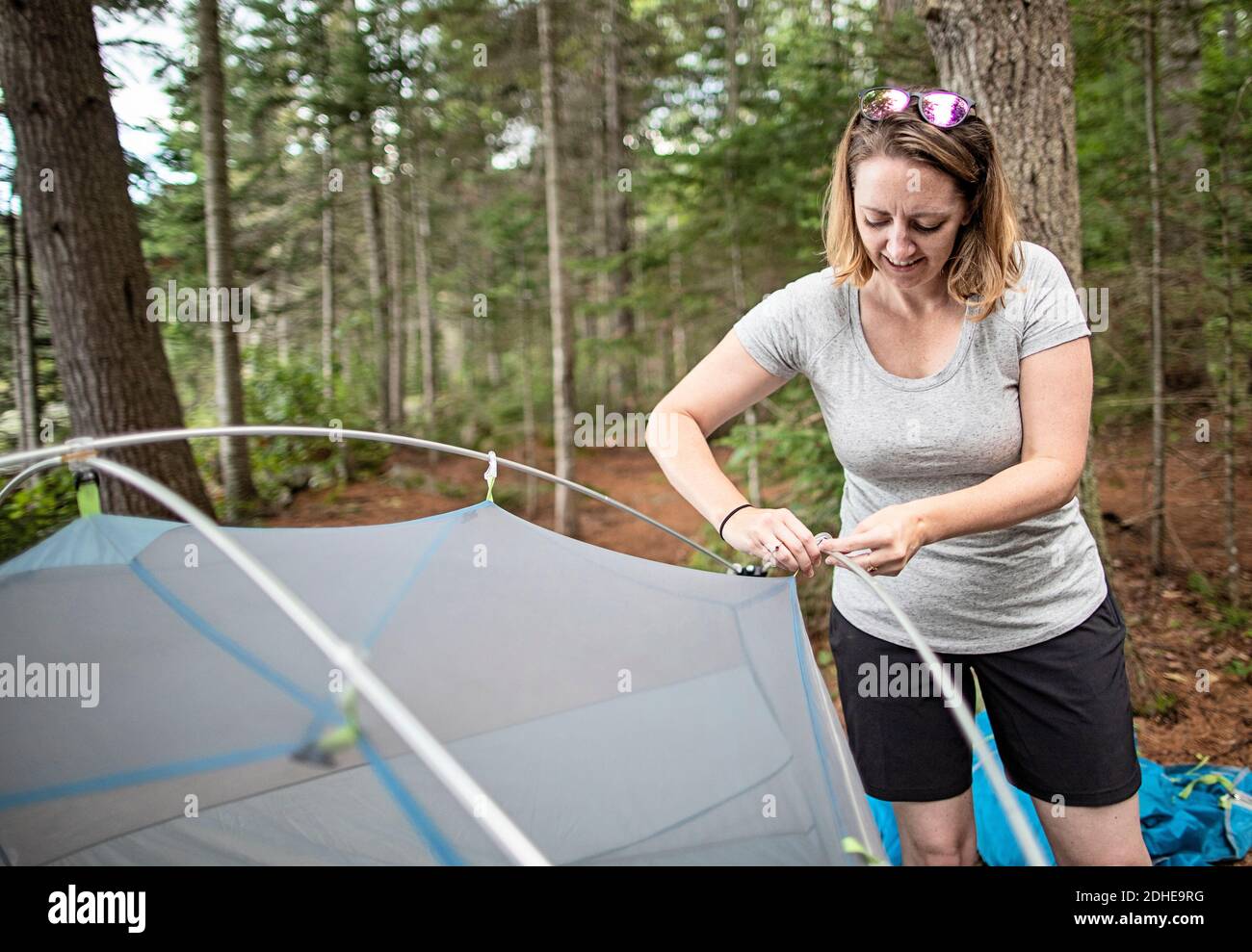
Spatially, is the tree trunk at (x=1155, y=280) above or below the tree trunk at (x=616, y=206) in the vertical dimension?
below

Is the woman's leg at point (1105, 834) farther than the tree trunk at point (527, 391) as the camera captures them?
No

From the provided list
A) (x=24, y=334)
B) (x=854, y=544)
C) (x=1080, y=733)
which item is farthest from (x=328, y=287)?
(x=1080, y=733)

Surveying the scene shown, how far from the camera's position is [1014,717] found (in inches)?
62.0

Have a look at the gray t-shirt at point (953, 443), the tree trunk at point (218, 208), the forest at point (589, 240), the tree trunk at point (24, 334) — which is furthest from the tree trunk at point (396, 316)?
the gray t-shirt at point (953, 443)

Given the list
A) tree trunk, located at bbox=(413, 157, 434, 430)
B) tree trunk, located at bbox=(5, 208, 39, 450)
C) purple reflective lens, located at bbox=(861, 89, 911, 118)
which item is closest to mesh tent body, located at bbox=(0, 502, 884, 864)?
purple reflective lens, located at bbox=(861, 89, 911, 118)

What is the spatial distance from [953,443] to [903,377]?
149 millimetres

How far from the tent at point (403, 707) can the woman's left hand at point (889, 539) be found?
0.44 meters

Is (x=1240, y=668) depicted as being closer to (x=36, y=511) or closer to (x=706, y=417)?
(x=706, y=417)

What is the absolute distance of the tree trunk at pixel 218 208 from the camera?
22.4ft

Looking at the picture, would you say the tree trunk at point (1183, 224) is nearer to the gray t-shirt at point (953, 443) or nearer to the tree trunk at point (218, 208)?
the gray t-shirt at point (953, 443)

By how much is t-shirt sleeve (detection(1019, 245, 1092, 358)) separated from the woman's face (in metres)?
0.16

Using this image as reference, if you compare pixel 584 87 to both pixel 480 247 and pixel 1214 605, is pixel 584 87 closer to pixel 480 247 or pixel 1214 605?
pixel 480 247
